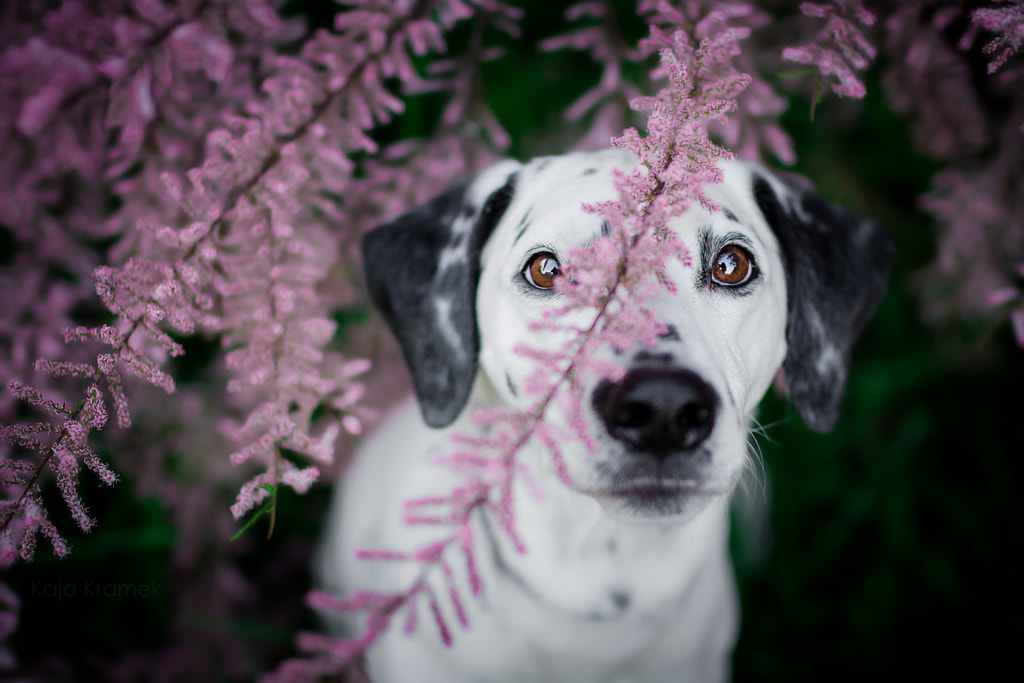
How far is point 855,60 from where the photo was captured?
3.82 ft

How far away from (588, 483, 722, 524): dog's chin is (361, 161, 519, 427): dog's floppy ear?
0.54 meters

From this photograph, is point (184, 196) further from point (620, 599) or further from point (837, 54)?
point (620, 599)

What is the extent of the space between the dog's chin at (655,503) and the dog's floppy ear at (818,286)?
0.55 metres

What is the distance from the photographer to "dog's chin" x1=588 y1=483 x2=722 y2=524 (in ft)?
3.88

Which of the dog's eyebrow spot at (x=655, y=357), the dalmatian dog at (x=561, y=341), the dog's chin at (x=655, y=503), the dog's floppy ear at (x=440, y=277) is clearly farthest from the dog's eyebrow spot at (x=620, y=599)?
the dog's eyebrow spot at (x=655, y=357)

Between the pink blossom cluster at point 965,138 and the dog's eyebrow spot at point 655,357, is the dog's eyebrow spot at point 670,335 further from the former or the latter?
the pink blossom cluster at point 965,138

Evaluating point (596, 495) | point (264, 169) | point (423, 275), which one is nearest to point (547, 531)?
point (596, 495)

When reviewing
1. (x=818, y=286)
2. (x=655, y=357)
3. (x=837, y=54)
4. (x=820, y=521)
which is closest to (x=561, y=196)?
(x=655, y=357)

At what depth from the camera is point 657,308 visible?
1.20 m

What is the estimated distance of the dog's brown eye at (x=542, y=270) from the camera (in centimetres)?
138

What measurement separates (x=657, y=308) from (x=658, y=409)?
24cm

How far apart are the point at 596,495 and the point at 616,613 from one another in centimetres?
63

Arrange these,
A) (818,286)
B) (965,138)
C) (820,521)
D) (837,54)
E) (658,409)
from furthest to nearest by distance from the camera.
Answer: (820,521), (965,138), (818,286), (837,54), (658,409)

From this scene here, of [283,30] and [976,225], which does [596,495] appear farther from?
[976,225]
